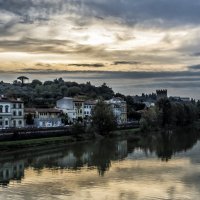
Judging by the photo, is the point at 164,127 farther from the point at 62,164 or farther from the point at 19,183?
the point at 19,183

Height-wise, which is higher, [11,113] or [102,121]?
[11,113]

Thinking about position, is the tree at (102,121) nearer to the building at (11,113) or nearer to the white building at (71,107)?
the building at (11,113)

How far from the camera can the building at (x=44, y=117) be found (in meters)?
77.0

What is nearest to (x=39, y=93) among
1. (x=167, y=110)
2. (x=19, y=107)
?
(x=167, y=110)

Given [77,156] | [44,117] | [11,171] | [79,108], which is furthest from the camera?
[79,108]

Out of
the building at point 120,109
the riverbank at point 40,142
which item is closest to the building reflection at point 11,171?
the riverbank at point 40,142

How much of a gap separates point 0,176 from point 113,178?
8888mm

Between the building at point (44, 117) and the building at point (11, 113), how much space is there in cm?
485

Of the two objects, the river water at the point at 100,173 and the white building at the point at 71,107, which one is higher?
the white building at the point at 71,107

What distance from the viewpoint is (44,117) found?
79625 mm

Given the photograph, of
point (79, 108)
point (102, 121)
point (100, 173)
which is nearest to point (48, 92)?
point (79, 108)

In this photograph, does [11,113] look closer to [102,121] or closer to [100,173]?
[102,121]

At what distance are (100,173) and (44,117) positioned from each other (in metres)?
45.3

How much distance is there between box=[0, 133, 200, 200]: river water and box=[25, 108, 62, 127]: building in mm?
21857
